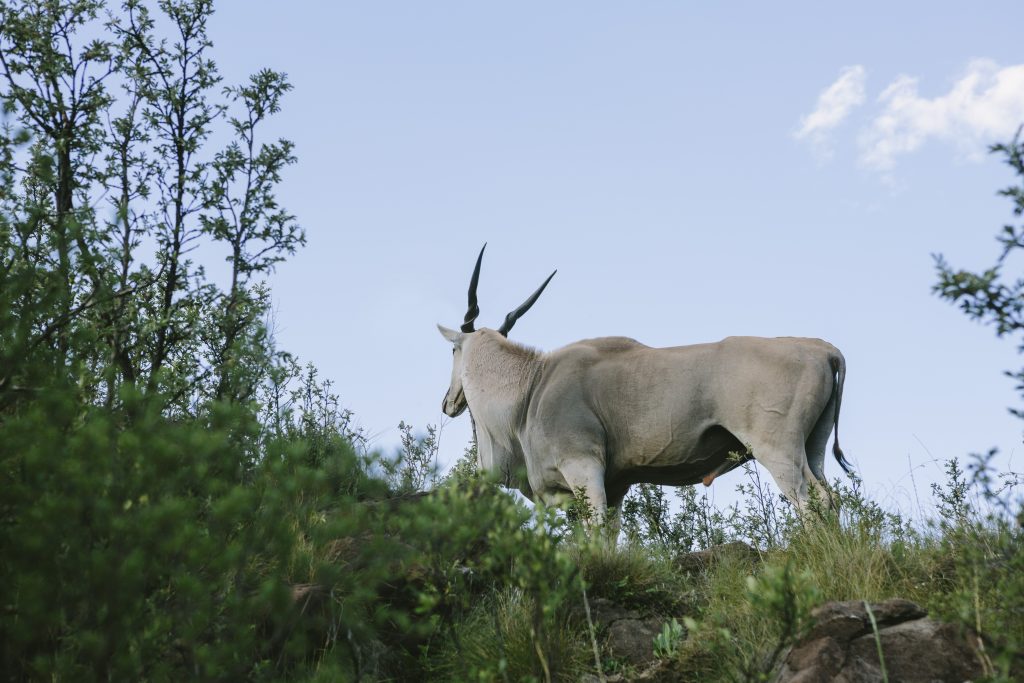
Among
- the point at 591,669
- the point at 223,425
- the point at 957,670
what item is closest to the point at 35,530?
the point at 223,425

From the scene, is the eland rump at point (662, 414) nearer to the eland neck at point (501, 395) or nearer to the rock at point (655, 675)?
the eland neck at point (501, 395)

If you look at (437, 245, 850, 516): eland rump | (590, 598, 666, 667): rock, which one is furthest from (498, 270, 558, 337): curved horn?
(590, 598, 666, 667): rock

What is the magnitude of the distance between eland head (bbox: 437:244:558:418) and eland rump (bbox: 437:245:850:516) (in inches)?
42.3

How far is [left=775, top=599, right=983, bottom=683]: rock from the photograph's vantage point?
540cm

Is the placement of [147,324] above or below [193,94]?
below

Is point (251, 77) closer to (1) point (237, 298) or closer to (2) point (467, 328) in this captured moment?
(1) point (237, 298)

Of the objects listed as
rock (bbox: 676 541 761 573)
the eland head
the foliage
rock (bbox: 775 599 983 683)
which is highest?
the eland head

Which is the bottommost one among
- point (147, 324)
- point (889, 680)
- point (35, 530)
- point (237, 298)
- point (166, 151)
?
point (889, 680)

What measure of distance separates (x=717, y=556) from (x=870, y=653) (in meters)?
2.39

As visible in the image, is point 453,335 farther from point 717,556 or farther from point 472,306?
point 717,556

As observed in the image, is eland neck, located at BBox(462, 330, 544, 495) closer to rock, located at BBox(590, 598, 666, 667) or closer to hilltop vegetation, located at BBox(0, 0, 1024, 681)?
hilltop vegetation, located at BBox(0, 0, 1024, 681)

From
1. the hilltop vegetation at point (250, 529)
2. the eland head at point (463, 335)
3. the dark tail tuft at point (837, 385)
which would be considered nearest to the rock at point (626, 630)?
the hilltop vegetation at point (250, 529)

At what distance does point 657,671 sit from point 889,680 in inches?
60.1

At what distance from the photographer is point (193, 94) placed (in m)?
8.49
